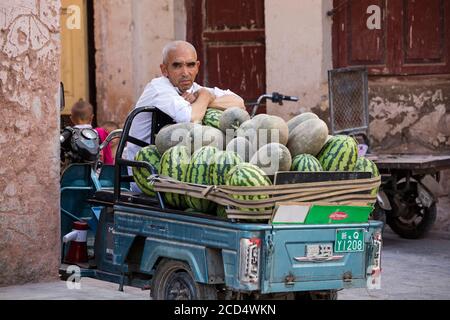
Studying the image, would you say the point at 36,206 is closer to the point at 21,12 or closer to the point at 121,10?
the point at 21,12

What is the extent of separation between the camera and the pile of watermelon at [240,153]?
618 centimetres

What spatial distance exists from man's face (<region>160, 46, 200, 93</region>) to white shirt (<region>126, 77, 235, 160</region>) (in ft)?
0.15

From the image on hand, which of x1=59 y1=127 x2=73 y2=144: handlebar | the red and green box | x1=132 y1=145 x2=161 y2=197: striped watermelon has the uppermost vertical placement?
x1=59 y1=127 x2=73 y2=144: handlebar

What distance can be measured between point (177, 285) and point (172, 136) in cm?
86

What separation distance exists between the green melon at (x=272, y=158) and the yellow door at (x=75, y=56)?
6.95 m

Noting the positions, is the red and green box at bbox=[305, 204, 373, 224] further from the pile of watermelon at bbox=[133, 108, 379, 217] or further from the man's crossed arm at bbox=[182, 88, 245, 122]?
the man's crossed arm at bbox=[182, 88, 245, 122]

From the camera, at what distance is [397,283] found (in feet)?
28.1

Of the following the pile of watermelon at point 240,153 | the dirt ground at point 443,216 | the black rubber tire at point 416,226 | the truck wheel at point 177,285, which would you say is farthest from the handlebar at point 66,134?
the dirt ground at point 443,216

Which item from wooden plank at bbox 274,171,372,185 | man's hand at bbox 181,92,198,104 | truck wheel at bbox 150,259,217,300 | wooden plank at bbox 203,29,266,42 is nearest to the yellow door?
wooden plank at bbox 203,29,266,42

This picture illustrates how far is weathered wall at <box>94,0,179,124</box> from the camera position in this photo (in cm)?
1273

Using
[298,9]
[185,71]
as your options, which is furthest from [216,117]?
[298,9]

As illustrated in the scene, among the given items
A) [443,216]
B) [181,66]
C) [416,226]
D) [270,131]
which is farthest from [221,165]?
[443,216]

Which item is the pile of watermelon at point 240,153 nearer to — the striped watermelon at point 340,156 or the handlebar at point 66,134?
the striped watermelon at point 340,156

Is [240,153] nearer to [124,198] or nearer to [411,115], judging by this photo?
[124,198]
